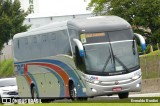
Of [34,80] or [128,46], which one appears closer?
[128,46]


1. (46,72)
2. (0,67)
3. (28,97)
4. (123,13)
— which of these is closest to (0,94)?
(28,97)

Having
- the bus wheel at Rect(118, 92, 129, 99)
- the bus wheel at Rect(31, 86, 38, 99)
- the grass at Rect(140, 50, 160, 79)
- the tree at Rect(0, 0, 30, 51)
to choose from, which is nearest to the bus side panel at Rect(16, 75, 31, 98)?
the bus wheel at Rect(31, 86, 38, 99)

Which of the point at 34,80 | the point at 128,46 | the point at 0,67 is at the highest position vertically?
the point at 128,46

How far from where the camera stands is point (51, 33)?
93.1 ft

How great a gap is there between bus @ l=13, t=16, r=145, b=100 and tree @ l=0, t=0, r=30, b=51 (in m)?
52.7

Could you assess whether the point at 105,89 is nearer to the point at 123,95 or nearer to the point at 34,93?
the point at 123,95

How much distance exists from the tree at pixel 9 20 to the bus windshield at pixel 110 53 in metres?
55.7

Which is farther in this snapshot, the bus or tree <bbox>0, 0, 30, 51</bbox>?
tree <bbox>0, 0, 30, 51</bbox>

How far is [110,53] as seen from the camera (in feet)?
83.3

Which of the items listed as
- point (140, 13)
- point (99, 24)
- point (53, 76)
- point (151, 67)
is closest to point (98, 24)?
point (99, 24)

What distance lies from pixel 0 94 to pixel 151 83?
9.13m

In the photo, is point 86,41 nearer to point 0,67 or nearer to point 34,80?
point 34,80

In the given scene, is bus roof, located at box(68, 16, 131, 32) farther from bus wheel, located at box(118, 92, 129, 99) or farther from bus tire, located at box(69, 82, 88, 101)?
bus wheel, located at box(118, 92, 129, 99)

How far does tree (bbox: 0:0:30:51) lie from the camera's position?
81.1 meters
